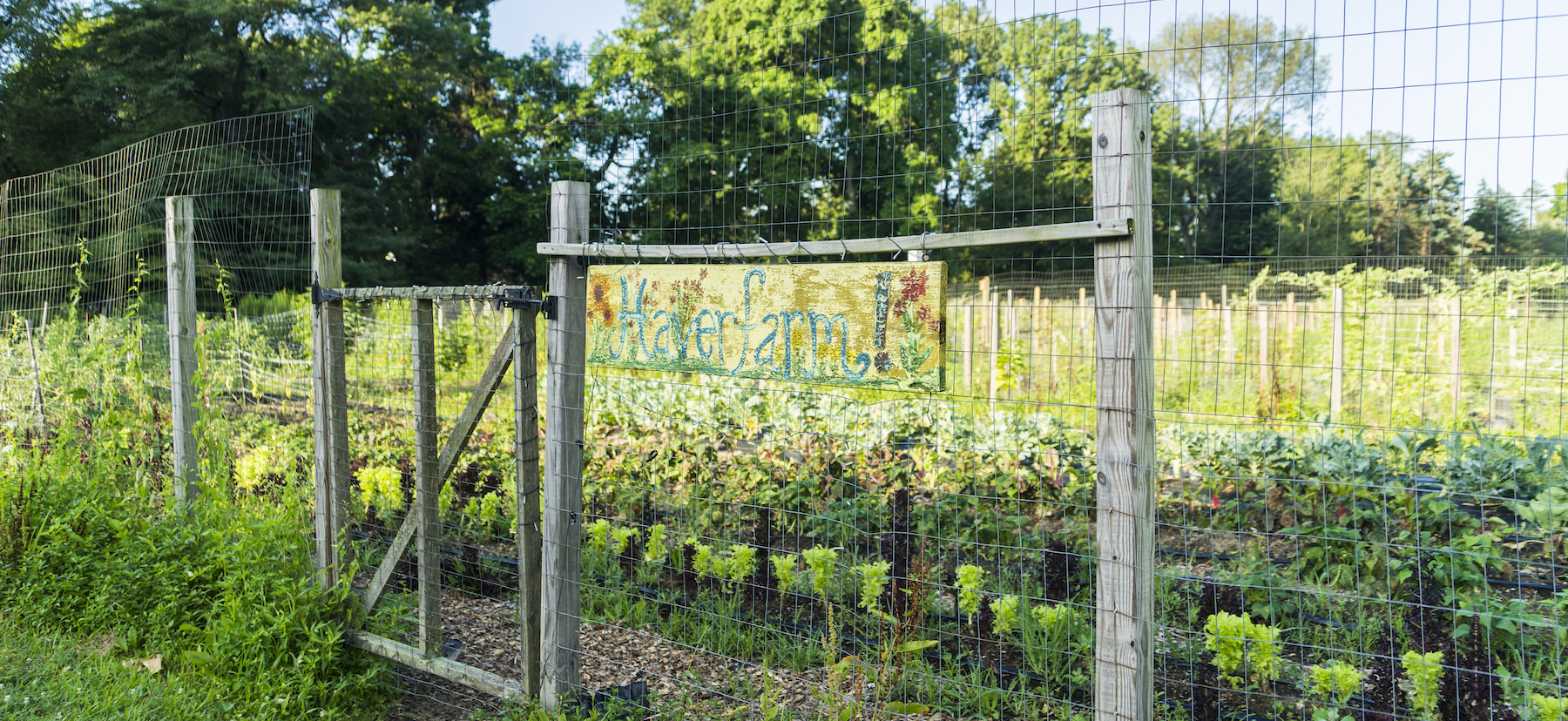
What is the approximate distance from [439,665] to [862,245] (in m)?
2.38

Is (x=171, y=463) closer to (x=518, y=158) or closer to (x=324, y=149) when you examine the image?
Answer: (x=324, y=149)

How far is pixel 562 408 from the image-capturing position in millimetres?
3080

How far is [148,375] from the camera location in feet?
19.2

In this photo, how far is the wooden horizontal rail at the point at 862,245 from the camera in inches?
82.2

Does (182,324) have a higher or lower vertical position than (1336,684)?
higher

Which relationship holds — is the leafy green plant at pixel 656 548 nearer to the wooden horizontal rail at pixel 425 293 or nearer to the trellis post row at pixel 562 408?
the trellis post row at pixel 562 408

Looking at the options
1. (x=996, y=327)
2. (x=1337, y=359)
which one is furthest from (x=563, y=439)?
(x=1337, y=359)

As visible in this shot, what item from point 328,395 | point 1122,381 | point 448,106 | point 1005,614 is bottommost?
point 1005,614

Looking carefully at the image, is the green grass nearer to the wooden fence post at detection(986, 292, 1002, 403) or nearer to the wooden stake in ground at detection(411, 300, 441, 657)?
the wooden stake in ground at detection(411, 300, 441, 657)

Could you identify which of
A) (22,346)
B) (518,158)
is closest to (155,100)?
(518,158)

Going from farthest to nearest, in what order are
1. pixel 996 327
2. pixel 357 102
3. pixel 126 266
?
pixel 357 102
pixel 126 266
pixel 996 327

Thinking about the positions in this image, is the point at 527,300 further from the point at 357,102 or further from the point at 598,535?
the point at 357,102

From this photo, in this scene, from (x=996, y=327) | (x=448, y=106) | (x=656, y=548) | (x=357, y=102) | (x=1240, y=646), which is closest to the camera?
(x=1240, y=646)

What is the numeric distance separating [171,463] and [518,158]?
86.1 feet
